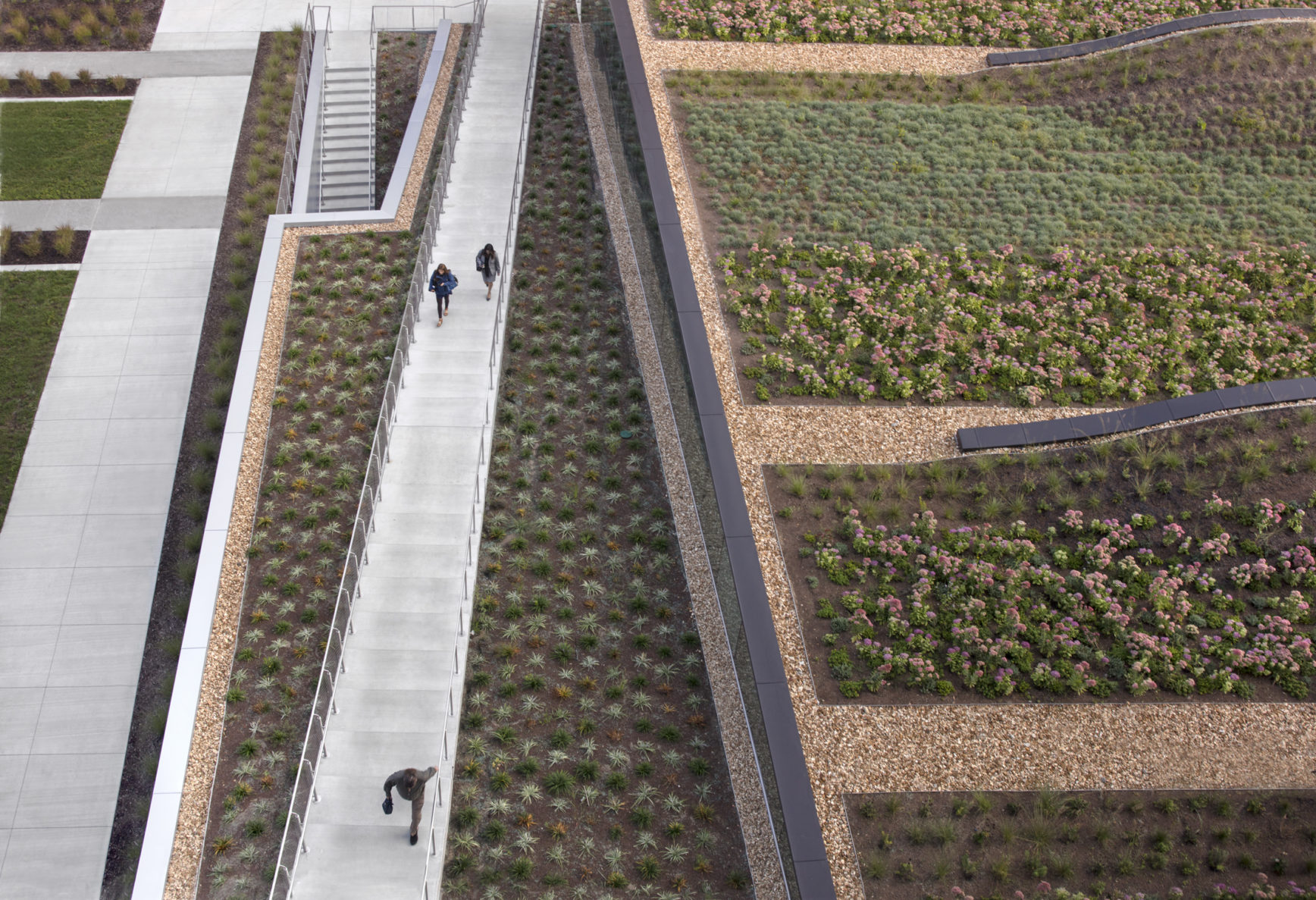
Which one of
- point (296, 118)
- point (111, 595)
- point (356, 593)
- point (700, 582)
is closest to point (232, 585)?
point (356, 593)

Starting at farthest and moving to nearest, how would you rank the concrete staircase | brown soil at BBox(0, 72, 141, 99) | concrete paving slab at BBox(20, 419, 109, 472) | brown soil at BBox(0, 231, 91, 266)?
1. brown soil at BBox(0, 72, 141, 99)
2. the concrete staircase
3. brown soil at BBox(0, 231, 91, 266)
4. concrete paving slab at BBox(20, 419, 109, 472)

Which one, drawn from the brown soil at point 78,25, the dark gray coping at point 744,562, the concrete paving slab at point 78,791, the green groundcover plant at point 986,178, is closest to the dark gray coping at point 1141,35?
the green groundcover plant at point 986,178

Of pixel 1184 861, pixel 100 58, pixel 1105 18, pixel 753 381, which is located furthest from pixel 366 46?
pixel 1184 861

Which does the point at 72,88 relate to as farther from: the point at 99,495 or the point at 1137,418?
the point at 1137,418

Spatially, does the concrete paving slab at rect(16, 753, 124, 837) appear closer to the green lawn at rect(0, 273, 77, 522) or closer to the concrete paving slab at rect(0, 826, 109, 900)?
the concrete paving slab at rect(0, 826, 109, 900)

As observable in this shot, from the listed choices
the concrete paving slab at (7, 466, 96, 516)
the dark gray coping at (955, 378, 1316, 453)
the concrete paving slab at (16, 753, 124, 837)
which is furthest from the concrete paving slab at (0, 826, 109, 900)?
the dark gray coping at (955, 378, 1316, 453)
